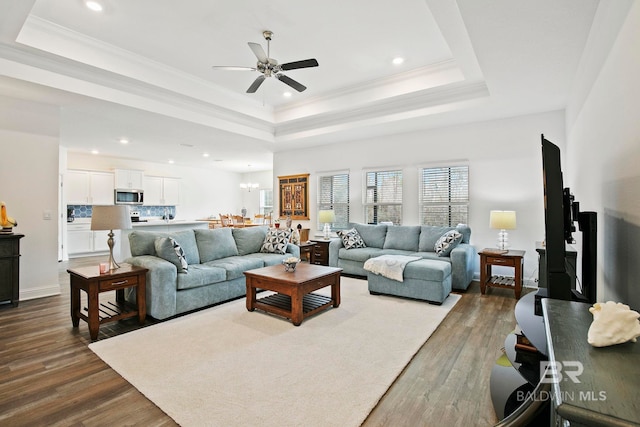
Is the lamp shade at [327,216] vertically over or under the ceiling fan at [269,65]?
under

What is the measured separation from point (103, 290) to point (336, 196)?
16.3 ft

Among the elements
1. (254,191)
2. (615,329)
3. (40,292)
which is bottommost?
(40,292)

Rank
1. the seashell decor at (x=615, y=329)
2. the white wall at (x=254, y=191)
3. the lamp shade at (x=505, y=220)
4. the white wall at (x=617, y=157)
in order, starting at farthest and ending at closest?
the white wall at (x=254, y=191)
the lamp shade at (x=505, y=220)
the white wall at (x=617, y=157)
the seashell decor at (x=615, y=329)

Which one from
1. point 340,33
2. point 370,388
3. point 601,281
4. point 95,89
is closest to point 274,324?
point 370,388

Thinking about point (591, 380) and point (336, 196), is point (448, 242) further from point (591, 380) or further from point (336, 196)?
point (591, 380)

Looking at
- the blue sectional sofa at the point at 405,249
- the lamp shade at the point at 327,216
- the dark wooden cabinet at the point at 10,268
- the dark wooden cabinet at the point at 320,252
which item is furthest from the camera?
the lamp shade at the point at 327,216

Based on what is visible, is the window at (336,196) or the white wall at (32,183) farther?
the window at (336,196)

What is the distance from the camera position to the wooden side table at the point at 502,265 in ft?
14.3

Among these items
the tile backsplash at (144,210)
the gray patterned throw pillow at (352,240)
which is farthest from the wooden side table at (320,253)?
the tile backsplash at (144,210)

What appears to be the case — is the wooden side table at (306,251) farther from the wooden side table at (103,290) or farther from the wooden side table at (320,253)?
the wooden side table at (103,290)

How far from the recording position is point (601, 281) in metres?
2.58

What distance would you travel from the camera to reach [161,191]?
10.4 meters

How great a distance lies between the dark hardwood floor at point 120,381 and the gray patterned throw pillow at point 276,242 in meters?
2.12

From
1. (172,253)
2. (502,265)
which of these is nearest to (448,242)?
(502,265)
